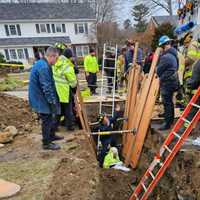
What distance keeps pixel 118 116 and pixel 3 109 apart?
3350 millimetres

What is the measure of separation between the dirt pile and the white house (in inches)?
953

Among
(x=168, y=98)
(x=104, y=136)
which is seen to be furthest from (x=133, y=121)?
(x=168, y=98)

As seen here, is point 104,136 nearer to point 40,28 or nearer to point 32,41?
point 32,41

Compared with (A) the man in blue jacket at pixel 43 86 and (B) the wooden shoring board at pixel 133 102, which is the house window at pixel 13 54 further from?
(A) the man in blue jacket at pixel 43 86

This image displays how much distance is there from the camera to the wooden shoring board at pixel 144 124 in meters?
5.79

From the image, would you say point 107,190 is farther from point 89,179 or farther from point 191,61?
point 191,61

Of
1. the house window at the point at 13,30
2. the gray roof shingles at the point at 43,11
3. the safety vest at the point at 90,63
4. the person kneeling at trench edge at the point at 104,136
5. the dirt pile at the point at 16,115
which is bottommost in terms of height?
the person kneeling at trench edge at the point at 104,136

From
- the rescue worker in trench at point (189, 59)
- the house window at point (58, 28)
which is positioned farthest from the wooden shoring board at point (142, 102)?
Answer: the house window at point (58, 28)

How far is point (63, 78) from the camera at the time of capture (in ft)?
19.4

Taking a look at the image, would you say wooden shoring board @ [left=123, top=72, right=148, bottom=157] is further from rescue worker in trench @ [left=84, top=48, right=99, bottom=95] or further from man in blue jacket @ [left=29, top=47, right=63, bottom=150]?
rescue worker in trench @ [left=84, top=48, right=99, bottom=95]

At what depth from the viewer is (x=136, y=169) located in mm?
6445

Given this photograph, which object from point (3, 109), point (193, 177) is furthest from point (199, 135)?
point (3, 109)

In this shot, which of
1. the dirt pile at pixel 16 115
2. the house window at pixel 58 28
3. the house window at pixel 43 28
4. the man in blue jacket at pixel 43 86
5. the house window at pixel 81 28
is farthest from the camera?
the house window at pixel 81 28

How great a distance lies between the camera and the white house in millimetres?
32938
